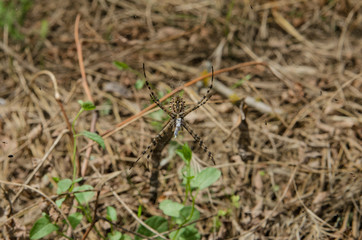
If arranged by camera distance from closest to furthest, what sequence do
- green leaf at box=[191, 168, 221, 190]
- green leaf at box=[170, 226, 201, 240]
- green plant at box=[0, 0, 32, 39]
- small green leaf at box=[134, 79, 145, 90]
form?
green leaf at box=[191, 168, 221, 190], green leaf at box=[170, 226, 201, 240], small green leaf at box=[134, 79, 145, 90], green plant at box=[0, 0, 32, 39]

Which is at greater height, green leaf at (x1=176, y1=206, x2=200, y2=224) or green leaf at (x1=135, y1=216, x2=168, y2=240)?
green leaf at (x1=176, y1=206, x2=200, y2=224)

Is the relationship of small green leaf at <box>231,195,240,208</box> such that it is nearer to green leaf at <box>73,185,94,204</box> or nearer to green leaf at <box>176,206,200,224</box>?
green leaf at <box>176,206,200,224</box>

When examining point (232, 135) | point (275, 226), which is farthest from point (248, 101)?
point (275, 226)

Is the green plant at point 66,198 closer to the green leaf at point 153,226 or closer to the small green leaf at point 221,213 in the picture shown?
the green leaf at point 153,226

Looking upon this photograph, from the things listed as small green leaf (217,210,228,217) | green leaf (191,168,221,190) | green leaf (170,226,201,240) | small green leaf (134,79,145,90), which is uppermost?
small green leaf (134,79,145,90)

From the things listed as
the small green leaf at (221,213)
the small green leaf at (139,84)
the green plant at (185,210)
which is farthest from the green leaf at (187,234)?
the small green leaf at (139,84)

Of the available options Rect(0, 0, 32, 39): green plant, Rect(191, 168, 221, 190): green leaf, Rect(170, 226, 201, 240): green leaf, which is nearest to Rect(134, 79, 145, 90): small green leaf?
Rect(191, 168, 221, 190): green leaf

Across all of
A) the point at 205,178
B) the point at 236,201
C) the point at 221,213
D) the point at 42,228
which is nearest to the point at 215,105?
the point at 236,201

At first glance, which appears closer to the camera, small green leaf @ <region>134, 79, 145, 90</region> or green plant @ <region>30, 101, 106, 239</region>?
green plant @ <region>30, 101, 106, 239</region>

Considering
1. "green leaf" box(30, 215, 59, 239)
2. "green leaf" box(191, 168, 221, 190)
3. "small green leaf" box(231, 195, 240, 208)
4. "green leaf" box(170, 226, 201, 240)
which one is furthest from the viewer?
"small green leaf" box(231, 195, 240, 208)

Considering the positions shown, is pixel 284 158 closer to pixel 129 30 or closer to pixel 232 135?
pixel 232 135
